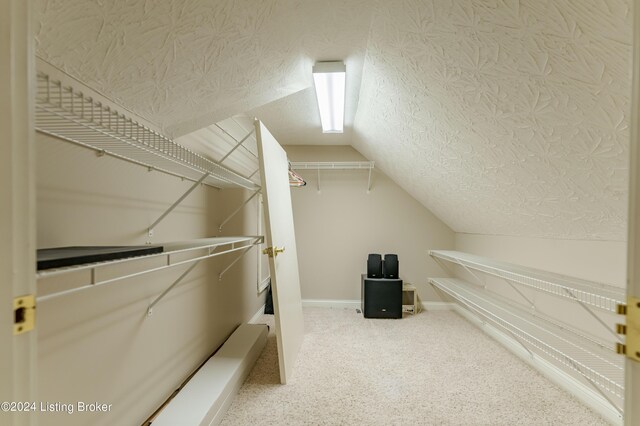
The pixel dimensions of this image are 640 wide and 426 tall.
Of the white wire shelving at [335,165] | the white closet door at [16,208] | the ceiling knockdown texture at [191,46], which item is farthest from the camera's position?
the white wire shelving at [335,165]

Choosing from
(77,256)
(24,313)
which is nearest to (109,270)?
(77,256)

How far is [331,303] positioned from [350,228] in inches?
37.8

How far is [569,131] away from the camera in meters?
1.04

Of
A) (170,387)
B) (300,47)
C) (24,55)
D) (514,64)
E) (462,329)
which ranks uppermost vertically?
(300,47)

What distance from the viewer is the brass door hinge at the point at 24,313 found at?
443 millimetres

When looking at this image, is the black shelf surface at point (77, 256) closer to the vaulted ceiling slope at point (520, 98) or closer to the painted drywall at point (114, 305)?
the painted drywall at point (114, 305)

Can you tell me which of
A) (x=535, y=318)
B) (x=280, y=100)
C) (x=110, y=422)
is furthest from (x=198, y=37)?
(x=535, y=318)

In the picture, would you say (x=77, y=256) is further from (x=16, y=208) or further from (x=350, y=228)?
(x=350, y=228)

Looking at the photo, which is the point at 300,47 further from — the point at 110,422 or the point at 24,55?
the point at 110,422

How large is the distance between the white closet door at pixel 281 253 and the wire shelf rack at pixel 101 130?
472 millimetres

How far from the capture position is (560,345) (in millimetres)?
1683

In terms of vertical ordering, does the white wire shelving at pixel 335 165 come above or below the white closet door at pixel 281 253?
above

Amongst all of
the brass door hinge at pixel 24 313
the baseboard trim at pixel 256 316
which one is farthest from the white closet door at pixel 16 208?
the baseboard trim at pixel 256 316

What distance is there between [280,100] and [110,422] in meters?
2.08
